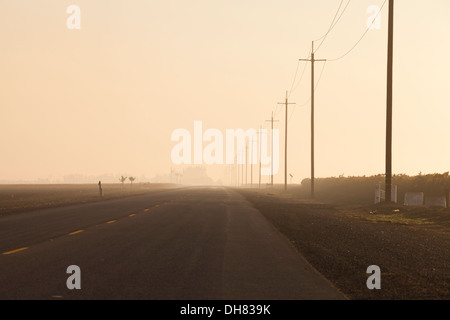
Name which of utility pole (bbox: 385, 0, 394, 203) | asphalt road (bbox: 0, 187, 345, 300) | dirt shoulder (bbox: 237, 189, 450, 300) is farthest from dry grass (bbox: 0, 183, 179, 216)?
utility pole (bbox: 385, 0, 394, 203)

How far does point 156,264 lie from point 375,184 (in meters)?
35.4

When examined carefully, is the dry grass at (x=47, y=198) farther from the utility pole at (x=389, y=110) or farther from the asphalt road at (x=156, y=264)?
the utility pole at (x=389, y=110)

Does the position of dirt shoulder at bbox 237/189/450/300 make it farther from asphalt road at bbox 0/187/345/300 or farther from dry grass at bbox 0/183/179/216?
dry grass at bbox 0/183/179/216

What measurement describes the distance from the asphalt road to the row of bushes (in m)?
22.5

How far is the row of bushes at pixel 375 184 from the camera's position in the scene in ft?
120

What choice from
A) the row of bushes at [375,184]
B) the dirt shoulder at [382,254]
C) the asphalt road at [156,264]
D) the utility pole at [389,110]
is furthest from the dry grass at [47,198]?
the row of bushes at [375,184]

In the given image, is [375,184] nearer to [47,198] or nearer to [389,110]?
[389,110]

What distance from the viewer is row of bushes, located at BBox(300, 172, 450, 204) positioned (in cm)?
3672

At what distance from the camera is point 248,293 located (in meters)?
8.06

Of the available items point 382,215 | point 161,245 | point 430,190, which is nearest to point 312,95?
point 430,190

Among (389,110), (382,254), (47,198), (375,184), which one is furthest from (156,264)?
(47,198)

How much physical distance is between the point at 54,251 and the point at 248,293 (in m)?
5.86
